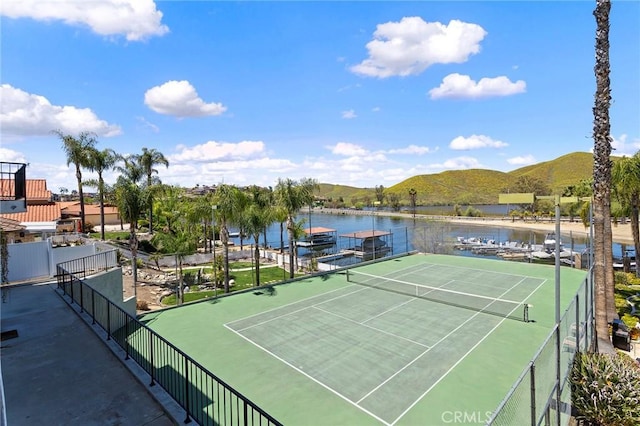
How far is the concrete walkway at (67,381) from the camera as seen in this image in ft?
17.5

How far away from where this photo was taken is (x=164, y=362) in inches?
290

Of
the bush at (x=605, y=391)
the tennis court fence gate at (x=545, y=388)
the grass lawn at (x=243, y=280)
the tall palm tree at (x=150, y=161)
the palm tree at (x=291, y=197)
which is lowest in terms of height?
the grass lawn at (x=243, y=280)

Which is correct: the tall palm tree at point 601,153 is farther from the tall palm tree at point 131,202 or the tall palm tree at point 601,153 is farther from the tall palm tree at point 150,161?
the tall palm tree at point 150,161

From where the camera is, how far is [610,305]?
13.7 m

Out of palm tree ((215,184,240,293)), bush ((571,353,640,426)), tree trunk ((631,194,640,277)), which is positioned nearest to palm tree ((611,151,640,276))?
tree trunk ((631,194,640,277))

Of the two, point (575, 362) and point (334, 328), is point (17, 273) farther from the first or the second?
point (575, 362)

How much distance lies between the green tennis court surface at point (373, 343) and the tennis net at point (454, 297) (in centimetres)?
5

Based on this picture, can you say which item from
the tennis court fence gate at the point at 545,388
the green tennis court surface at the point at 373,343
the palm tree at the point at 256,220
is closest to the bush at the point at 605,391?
the tennis court fence gate at the point at 545,388

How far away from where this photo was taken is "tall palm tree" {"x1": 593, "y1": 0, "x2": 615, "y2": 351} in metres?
11.6

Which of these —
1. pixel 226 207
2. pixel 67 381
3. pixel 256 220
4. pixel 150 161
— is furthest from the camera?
pixel 150 161

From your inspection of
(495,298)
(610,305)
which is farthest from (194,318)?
(610,305)

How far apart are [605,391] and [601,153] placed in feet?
27.1

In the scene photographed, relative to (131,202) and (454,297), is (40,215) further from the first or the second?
(454,297)

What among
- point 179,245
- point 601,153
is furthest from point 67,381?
point 179,245
